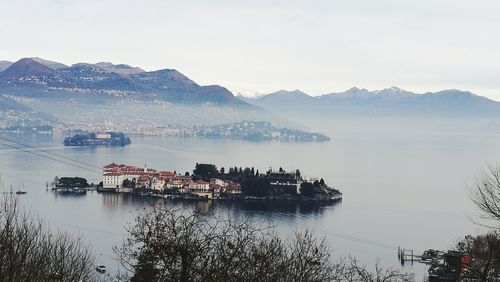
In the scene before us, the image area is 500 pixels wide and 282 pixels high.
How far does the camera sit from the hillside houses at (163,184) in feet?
45.6

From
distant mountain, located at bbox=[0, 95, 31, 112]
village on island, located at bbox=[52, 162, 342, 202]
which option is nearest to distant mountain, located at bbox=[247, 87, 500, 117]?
distant mountain, located at bbox=[0, 95, 31, 112]

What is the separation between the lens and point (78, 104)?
53.6m

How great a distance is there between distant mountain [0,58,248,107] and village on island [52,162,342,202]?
40559 millimetres

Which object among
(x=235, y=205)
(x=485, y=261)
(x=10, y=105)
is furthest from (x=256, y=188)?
(x=10, y=105)

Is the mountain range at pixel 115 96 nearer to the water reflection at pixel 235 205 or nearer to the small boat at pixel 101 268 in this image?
the water reflection at pixel 235 205

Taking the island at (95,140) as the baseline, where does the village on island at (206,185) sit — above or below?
below

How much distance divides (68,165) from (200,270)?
58.5 feet

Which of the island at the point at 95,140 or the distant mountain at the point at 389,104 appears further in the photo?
the distant mountain at the point at 389,104

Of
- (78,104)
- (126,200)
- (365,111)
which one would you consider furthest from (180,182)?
(365,111)

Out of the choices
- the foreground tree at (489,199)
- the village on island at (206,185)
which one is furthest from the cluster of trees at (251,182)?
the foreground tree at (489,199)

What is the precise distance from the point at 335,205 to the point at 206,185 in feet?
7.84

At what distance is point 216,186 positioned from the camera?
554 inches

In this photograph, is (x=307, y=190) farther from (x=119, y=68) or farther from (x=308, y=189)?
(x=119, y=68)

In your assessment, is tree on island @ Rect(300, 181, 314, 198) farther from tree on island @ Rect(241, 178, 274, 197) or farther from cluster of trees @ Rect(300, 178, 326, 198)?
tree on island @ Rect(241, 178, 274, 197)
